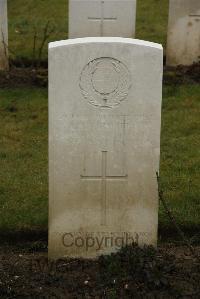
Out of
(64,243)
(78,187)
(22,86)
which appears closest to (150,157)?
(78,187)

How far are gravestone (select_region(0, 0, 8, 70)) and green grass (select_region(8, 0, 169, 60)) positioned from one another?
12.9 inches

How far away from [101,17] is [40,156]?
297cm

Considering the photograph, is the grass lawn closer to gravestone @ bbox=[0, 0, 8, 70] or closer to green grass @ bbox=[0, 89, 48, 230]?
green grass @ bbox=[0, 89, 48, 230]

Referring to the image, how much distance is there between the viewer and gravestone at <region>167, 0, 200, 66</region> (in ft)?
29.2

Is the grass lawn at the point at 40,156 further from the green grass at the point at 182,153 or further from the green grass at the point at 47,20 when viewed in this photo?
the green grass at the point at 47,20

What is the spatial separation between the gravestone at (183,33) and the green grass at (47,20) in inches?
47.7

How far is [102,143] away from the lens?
425 cm

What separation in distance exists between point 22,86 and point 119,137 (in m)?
4.22

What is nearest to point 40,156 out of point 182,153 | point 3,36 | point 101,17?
point 182,153

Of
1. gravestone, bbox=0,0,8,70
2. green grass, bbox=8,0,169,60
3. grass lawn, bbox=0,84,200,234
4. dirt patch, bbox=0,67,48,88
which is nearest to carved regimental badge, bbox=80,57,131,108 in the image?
grass lawn, bbox=0,84,200,234

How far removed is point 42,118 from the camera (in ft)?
24.2

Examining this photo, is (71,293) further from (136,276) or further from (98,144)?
(98,144)

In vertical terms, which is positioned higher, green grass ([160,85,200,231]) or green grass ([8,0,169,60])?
green grass ([8,0,169,60])

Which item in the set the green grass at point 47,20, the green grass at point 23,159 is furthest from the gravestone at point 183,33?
the green grass at point 23,159
